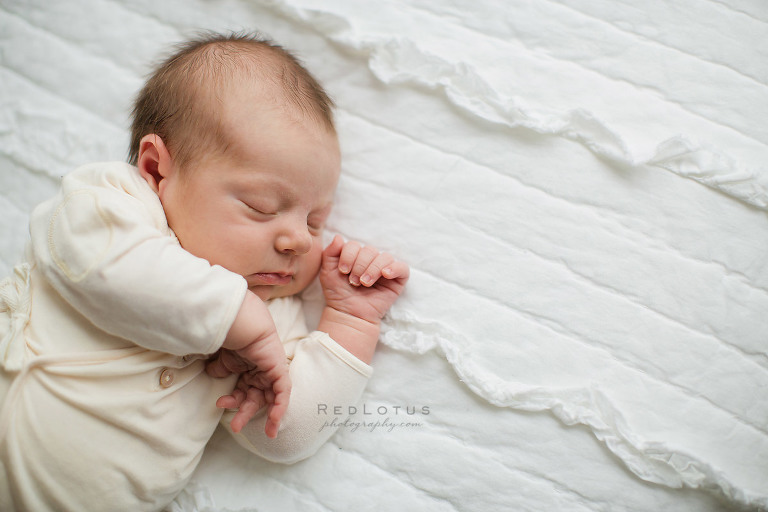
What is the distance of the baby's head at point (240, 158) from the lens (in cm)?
91

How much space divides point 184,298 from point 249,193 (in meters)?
0.22

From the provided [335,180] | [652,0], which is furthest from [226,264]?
[652,0]

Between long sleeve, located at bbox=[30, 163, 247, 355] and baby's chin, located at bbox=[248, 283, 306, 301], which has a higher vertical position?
long sleeve, located at bbox=[30, 163, 247, 355]

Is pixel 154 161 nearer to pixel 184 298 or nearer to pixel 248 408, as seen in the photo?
→ pixel 184 298

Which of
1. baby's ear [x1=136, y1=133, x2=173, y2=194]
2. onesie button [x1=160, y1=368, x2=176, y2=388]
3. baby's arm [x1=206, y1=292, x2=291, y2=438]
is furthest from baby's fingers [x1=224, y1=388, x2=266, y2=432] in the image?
baby's ear [x1=136, y1=133, x2=173, y2=194]

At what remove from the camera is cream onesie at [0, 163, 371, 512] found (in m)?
0.81

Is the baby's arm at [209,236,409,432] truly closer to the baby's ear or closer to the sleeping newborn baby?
the sleeping newborn baby

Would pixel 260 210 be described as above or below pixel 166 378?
above

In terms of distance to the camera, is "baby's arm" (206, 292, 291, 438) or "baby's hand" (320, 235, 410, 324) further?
"baby's hand" (320, 235, 410, 324)

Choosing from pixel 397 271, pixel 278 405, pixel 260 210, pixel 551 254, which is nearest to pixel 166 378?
pixel 278 405

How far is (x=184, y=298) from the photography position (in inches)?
31.4

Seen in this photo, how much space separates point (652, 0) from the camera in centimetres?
110

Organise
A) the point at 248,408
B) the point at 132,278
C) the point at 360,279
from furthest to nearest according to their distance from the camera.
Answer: the point at 360,279 < the point at 248,408 < the point at 132,278

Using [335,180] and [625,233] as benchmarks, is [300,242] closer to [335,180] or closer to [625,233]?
[335,180]
